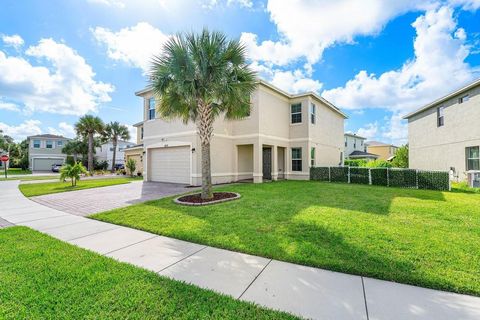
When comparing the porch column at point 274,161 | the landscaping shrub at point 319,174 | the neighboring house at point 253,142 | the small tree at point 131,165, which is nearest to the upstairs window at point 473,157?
the landscaping shrub at point 319,174

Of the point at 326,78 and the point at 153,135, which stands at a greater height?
the point at 326,78

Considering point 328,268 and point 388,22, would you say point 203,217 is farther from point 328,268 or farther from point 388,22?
point 388,22

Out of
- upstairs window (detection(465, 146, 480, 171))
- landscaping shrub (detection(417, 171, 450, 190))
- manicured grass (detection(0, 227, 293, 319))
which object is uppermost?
upstairs window (detection(465, 146, 480, 171))

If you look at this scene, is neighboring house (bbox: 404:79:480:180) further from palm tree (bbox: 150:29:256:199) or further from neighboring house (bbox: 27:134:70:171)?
neighboring house (bbox: 27:134:70:171)

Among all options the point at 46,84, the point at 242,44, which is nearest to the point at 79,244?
the point at 242,44

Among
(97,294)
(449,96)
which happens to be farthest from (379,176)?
(97,294)

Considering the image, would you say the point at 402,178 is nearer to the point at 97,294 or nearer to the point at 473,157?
the point at 473,157

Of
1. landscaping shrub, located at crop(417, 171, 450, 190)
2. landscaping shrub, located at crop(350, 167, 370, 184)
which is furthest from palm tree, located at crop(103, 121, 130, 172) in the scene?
landscaping shrub, located at crop(417, 171, 450, 190)

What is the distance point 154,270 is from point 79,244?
2.29 m

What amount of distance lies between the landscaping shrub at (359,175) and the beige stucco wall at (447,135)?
19.5ft

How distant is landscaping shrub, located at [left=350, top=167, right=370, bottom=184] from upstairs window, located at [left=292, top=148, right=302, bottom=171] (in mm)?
3656

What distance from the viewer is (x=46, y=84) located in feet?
63.1

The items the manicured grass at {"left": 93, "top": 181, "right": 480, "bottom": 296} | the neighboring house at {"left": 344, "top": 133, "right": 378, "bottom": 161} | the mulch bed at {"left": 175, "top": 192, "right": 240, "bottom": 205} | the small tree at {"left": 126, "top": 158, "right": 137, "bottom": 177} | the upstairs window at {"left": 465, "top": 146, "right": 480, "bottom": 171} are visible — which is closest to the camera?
the manicured grass at {"left": 93, "top": 181, "right": 480, "bottom": 296}

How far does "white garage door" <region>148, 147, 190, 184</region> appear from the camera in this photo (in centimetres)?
1471
